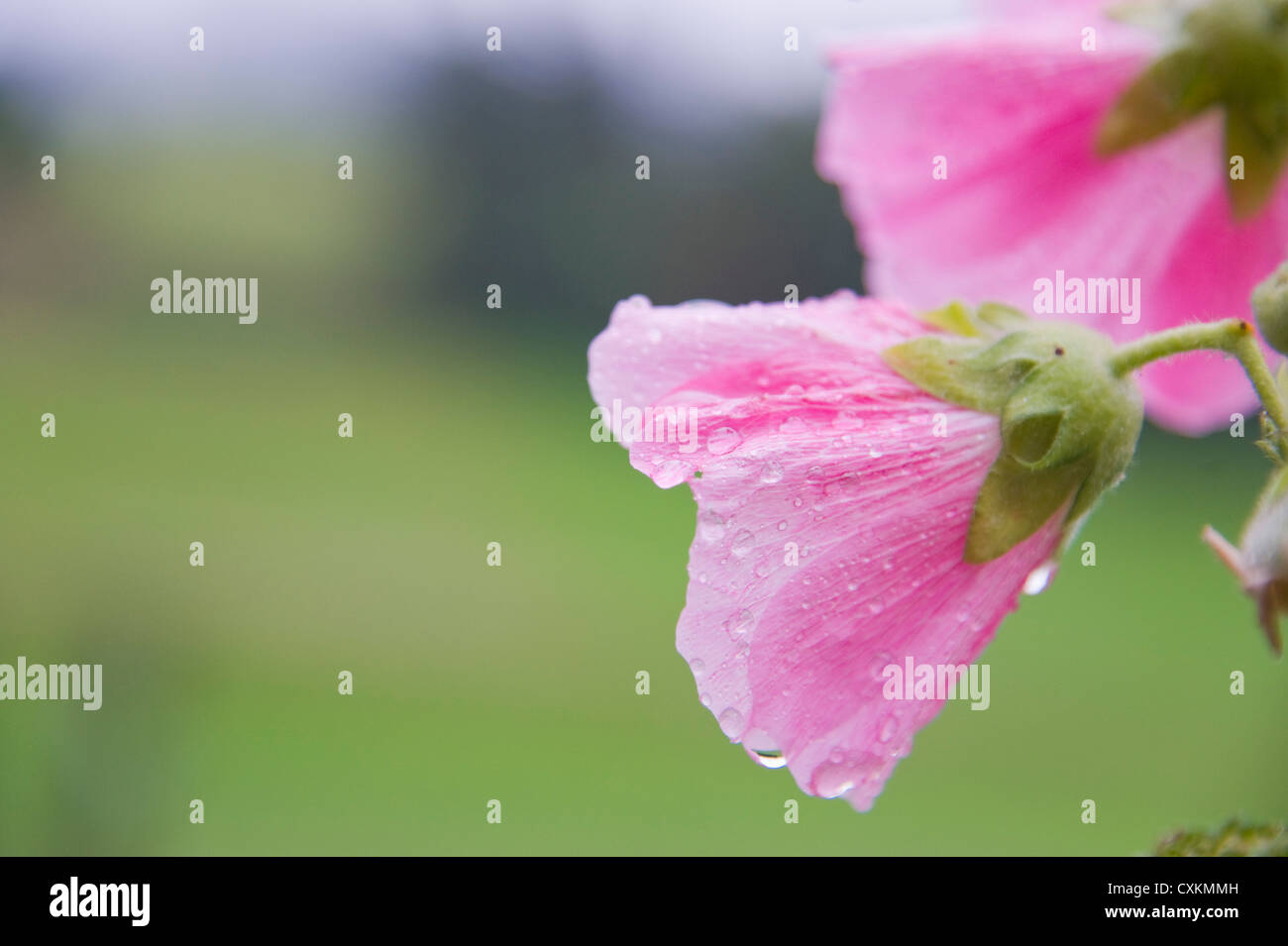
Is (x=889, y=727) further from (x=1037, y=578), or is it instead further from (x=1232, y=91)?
(x=1232, y=91)

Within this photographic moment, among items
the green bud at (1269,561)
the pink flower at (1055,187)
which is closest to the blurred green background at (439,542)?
the pink flower at (1055,187)

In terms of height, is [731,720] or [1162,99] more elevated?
[1162,99]

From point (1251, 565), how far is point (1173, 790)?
8650mm

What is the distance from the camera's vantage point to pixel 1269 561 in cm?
30

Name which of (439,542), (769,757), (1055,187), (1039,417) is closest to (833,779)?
(769,757)

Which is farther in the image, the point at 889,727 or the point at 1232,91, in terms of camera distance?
the point at 1232,91

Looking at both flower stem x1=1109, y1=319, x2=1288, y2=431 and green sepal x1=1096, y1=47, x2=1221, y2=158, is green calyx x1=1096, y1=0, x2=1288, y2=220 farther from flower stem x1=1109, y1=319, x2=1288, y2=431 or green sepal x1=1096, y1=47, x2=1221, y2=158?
flower stem x1=1109, y1=319, x2=1288, y2=431

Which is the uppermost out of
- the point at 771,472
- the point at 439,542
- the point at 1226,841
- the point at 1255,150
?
the point at 439,542

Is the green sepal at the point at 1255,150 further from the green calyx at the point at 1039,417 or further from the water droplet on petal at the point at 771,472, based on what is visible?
the water droplet on petal at the point at 771,472

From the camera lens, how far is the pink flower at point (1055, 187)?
55 centimetres

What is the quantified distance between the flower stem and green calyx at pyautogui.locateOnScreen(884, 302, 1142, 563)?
0.02m

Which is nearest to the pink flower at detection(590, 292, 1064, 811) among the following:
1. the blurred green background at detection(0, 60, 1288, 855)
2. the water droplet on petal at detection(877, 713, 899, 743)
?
the water droplet on petal at detection(877, 713, 899, 743)

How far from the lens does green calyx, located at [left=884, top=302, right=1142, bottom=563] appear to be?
17.1 inches

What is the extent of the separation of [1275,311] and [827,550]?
0.14 m
